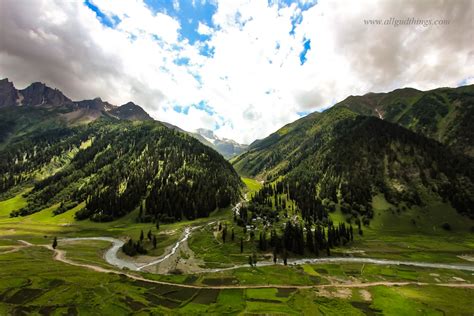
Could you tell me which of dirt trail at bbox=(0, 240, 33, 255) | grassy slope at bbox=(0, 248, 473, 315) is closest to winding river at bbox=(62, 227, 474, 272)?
grassy slope at bbox=(0, 248, 473, 315)

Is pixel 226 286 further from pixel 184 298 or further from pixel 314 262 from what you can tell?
pixel 314 262

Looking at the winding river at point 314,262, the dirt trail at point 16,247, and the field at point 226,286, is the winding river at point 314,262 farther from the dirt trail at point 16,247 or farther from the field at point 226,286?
the dirt trail at point 16,247

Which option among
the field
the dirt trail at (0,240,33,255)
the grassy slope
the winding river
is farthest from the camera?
the dirt trail at (0,240,33,255)

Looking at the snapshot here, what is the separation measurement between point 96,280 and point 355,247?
144 m

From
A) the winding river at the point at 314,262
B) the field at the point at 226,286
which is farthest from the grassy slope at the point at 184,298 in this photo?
the winding river at the point at 314,262

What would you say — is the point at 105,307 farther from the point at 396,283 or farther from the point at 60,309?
the point at 396,283

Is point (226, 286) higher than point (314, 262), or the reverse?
point (314, 262)

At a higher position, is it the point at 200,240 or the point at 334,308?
the point at 200,240

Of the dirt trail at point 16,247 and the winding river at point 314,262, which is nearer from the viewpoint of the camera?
the winding river at point 314,262

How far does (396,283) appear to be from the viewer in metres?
115

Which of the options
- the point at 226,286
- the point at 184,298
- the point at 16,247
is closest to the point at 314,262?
the point at 226,286

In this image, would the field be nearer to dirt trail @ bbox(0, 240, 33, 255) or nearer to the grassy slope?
the grassy slope

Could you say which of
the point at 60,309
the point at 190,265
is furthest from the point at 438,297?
the point at 60,309

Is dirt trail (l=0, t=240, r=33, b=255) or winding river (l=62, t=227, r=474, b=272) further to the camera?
dirt trail (l=0, t=240, r=33, b=255)
